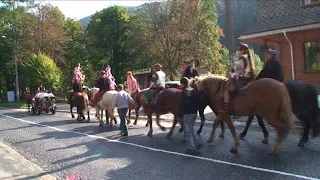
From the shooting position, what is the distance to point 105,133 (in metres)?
13.2

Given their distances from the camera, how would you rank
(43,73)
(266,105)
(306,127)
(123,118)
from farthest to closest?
(43,73) < (123,118) < (306,127) < (266,105)

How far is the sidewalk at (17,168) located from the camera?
743 centimetres

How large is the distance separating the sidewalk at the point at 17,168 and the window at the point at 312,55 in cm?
1393

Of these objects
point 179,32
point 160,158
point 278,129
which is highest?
point 179,32

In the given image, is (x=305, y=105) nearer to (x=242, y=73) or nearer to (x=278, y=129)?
(x=278, y=129)

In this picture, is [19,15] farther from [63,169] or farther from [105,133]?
[63,169]

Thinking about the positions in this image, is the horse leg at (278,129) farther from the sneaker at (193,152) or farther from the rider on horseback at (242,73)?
the sneaker at (193,152)

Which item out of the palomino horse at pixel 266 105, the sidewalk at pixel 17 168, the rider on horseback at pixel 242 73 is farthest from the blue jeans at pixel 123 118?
the rider on horseback at pixel 242 73

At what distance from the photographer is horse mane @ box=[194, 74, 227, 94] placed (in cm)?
975

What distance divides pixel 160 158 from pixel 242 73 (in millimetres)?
3021

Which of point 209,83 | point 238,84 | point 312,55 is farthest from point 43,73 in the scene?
point 238,84

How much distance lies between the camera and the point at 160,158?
8.73 m

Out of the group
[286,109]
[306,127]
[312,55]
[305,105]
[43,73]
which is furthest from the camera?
[43,73]

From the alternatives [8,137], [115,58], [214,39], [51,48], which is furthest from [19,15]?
[8,137]
